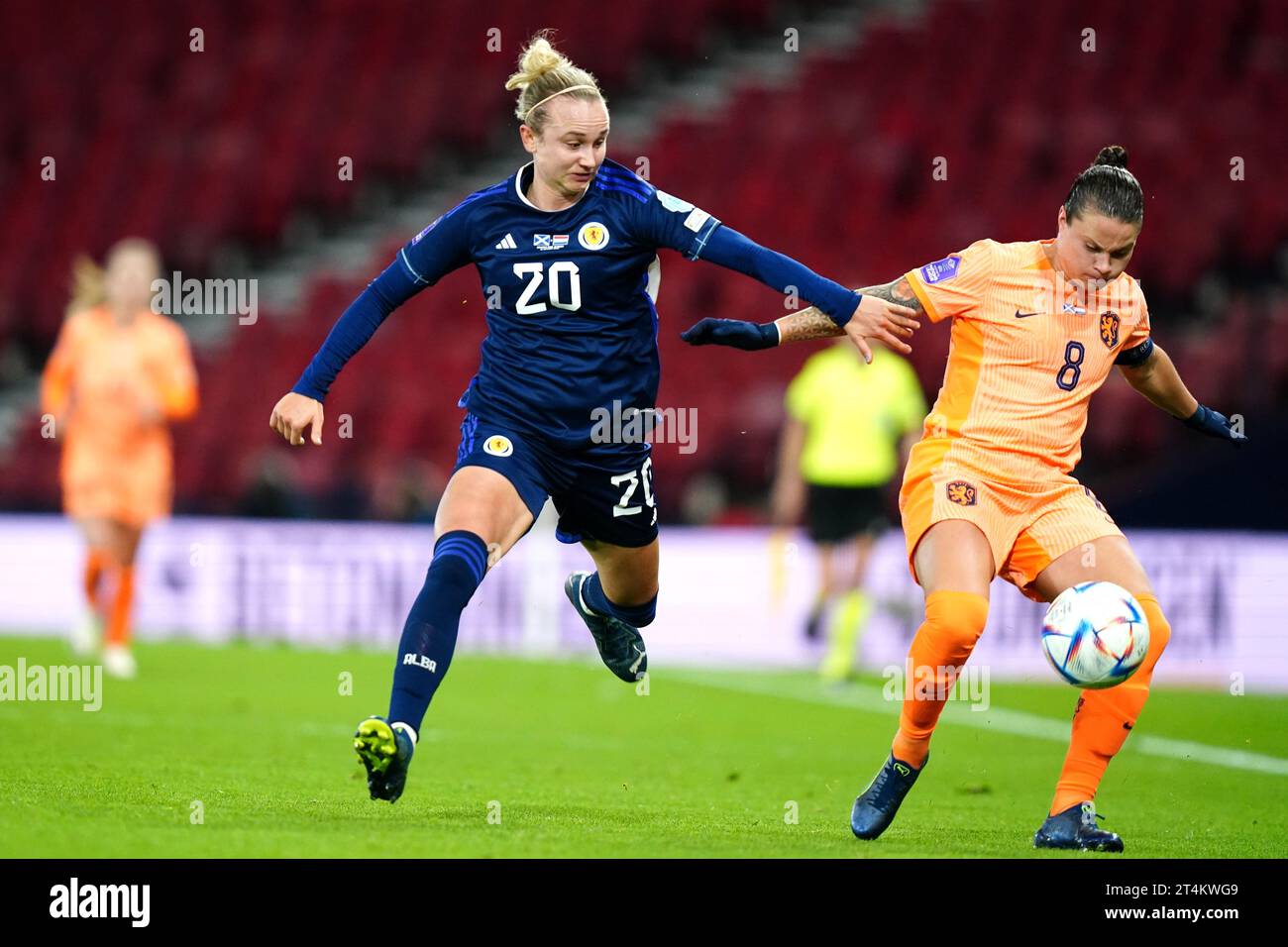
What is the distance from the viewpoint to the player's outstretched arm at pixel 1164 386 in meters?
6.36

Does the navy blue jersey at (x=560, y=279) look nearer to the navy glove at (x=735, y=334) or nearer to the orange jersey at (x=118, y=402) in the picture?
the navy glove at (x=735, y=334)

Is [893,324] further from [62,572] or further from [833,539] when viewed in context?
[62,572]

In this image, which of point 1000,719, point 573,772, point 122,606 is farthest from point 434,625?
point 122,606

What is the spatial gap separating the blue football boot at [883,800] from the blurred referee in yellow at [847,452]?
6.61m

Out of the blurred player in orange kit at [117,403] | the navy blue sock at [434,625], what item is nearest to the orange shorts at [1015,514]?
the navy blue sock at [434,625]

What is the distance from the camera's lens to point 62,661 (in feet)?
40.8

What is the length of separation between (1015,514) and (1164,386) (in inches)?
34.2

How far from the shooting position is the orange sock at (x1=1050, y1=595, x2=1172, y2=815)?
5922 mm

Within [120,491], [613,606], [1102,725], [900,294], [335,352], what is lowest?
[1102,725]

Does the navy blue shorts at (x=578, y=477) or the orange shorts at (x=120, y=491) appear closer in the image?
the navy blue shorts at (x=578, y=477)

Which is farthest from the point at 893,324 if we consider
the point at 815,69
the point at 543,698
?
the point at 815,69

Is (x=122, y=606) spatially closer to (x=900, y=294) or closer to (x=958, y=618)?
(x=900, y=294)

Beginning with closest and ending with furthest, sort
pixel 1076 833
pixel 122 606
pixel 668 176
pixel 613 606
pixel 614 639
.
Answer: pixel 1076 833, pixel 613 606, pixel 614 639, pixel 122 606, pixel 668 176

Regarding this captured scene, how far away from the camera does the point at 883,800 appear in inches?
234
